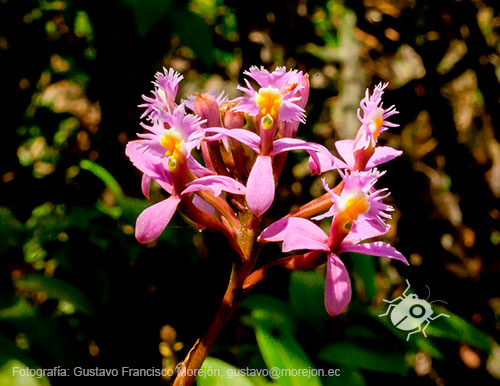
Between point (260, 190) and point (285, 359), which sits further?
point (285, 359)

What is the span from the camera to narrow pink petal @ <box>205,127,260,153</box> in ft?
2.34

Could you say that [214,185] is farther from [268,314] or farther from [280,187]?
[280,187]

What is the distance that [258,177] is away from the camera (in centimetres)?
68

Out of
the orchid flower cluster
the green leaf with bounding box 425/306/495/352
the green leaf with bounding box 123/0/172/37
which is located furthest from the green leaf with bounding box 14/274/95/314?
the green leaf with bounding box 425/306/495/352

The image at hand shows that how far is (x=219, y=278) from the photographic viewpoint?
5.43 ft

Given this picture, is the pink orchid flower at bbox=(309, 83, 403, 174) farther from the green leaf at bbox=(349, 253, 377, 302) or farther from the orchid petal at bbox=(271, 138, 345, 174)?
the green leaf at bbox=(349, 253, 377, 302)

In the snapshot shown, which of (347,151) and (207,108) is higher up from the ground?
(207,108)

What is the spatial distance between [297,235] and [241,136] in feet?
0.56

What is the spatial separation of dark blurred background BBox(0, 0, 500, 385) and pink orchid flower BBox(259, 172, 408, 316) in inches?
22.0

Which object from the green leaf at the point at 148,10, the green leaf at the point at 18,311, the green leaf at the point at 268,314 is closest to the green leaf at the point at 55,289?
the green leaf at the point at 18,311

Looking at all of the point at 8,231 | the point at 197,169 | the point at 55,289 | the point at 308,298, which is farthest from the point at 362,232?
the point at 8,231

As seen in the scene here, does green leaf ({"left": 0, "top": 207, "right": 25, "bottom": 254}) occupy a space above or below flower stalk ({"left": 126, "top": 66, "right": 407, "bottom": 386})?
below

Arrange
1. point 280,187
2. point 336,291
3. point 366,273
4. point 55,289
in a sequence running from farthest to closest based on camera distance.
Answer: point 280,187 → point 366,273 → point 55,289 → point 336,291

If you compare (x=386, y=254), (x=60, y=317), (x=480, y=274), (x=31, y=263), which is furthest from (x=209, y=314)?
(x=386, y=254)
